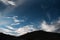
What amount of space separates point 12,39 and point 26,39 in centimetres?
957

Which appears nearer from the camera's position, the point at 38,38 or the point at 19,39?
the point at 38,38

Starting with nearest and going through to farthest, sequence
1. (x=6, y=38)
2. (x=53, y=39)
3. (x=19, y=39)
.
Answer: (x=53, y=39) → (x=6, y=38) → (x=19, y=39)

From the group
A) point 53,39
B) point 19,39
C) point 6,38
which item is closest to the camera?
point 53,39

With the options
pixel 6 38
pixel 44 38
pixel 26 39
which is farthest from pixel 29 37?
pixel 6 38

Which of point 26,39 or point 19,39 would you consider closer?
point 26,39

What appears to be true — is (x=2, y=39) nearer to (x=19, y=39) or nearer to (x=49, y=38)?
(x=19, y=39)

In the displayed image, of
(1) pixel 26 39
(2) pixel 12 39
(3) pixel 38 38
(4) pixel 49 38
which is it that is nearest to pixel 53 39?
(4) pixel 49 38

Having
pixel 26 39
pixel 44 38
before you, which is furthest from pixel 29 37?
pixel 44 38

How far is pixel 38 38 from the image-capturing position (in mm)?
74562

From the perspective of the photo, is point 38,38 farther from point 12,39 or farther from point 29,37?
point 12,39

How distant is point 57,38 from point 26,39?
48.4 ft

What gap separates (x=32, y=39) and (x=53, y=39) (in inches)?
380

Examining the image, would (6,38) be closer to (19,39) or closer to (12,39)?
(12,39)

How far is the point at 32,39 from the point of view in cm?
7200
